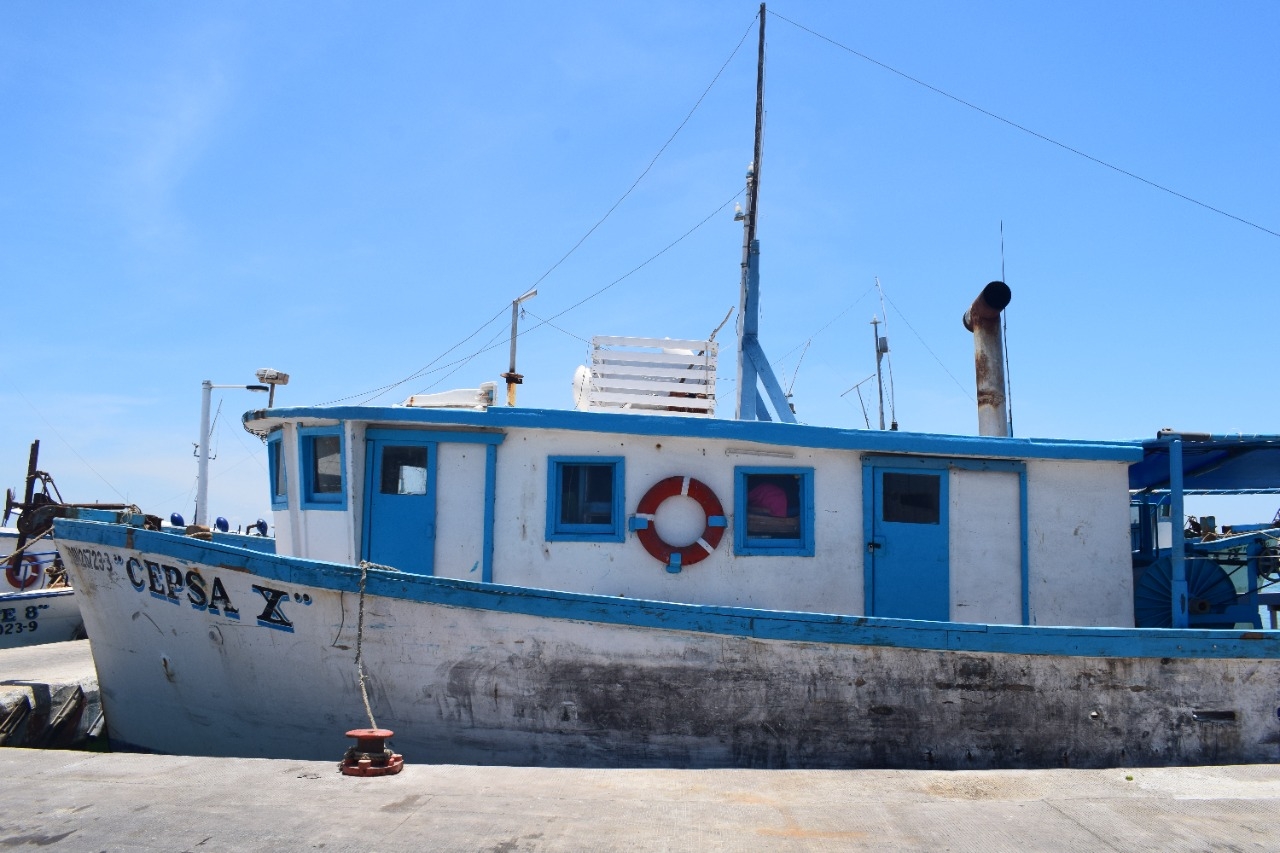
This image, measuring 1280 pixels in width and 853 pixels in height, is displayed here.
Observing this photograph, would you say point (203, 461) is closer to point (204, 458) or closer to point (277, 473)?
point (204, 458)

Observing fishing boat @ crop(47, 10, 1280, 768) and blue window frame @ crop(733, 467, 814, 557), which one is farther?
blue window frame @ crop(733, 467, 814, 557)

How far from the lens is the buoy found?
5.35 metres

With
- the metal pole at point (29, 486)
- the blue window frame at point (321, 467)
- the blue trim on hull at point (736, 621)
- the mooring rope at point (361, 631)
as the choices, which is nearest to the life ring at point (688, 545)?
the blue trim on hull at point (736, 621)

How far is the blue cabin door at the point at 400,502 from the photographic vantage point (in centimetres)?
724

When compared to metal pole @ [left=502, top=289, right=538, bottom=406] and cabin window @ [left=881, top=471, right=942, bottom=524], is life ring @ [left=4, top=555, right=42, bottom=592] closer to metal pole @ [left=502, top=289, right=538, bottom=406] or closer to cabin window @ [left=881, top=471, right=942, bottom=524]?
metal pole @ [left=502, top=289, right=538, bottom=406]

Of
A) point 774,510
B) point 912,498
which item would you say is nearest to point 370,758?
point 774,510

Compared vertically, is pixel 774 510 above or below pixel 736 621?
above

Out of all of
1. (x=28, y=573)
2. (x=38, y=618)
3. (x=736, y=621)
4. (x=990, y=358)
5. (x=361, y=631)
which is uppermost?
(x=990, y=358)

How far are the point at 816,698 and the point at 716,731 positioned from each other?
717 mm

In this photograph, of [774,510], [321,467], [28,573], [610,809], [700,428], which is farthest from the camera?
[28,573]

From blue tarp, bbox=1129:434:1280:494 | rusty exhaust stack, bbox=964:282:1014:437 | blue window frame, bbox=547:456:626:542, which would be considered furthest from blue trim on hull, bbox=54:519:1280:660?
rusty exhaust stack, bbox=964:282:1014:437

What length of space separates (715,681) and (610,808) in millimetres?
1674

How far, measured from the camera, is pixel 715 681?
632 cm

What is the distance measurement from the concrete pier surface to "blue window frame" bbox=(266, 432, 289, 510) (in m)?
2.54
